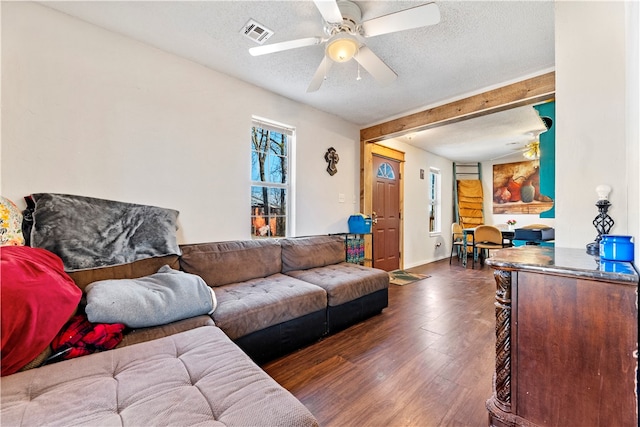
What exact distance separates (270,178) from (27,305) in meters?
2.34

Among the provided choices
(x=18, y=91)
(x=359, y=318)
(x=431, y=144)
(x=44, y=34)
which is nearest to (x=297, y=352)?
(x=359, y=318)

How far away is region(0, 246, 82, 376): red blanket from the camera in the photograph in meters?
1.00

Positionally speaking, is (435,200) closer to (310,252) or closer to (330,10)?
(310,252)

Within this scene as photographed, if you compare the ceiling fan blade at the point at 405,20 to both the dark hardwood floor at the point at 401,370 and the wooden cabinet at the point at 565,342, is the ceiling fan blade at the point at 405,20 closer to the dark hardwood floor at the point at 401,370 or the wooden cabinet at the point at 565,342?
the wooden cabinet at the point at 565,342

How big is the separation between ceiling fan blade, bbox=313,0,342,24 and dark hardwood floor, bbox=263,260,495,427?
2.28 m

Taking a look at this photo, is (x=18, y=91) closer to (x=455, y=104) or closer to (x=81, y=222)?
(x=81, y=222)

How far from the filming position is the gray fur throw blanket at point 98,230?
169 centimetres

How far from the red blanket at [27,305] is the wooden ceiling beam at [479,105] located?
12.5 feet

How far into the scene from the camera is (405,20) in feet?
4.96

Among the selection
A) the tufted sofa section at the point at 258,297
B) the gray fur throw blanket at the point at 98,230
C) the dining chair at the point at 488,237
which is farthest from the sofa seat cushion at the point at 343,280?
the dining chair at the point at 488,237

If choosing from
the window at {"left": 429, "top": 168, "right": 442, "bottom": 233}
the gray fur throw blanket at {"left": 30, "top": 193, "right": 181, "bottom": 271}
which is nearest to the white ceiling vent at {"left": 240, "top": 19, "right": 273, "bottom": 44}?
the gray fur throw blanket at {"left": 30, "top": 193, "right": 181, "bottom": 271}

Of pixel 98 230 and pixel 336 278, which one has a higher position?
pixel 98 230

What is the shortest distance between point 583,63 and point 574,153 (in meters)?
0.57

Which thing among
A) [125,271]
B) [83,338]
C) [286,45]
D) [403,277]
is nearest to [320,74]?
[286,45]
